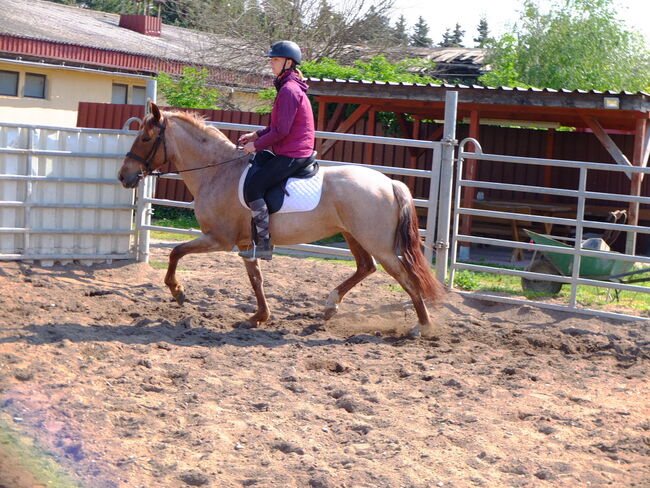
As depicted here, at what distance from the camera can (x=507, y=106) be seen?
44.0ft

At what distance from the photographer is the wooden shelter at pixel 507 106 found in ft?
40.4

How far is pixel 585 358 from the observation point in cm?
700

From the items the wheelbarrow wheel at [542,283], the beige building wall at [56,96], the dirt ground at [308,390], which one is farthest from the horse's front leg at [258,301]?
the beige building wall at [56,96]

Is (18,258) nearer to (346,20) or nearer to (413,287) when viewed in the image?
(413,287)

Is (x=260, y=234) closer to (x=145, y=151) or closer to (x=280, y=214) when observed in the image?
(x=280, y=214)

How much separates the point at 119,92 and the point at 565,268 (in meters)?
20.8

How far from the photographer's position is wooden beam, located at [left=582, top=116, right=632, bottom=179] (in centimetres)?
1211

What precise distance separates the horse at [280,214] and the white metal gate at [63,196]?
1.85m

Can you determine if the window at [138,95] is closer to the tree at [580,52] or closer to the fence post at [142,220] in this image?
the tree at [580,52]

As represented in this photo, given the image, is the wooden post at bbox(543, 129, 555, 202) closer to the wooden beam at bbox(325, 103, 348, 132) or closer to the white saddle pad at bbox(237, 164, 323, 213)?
the wooden beam at bbox(325, 103, 348, 132)

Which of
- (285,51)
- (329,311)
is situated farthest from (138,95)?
(285,51)

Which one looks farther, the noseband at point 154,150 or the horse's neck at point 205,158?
the noseband at point 154,150

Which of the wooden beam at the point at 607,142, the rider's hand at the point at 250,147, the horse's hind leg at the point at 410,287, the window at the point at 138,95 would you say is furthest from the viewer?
the window at the point at 138,95

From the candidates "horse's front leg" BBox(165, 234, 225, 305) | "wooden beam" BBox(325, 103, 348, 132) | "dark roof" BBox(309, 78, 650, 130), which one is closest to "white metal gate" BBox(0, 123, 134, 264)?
"horse's front leg" BBox(165, 234, 225, 305)
